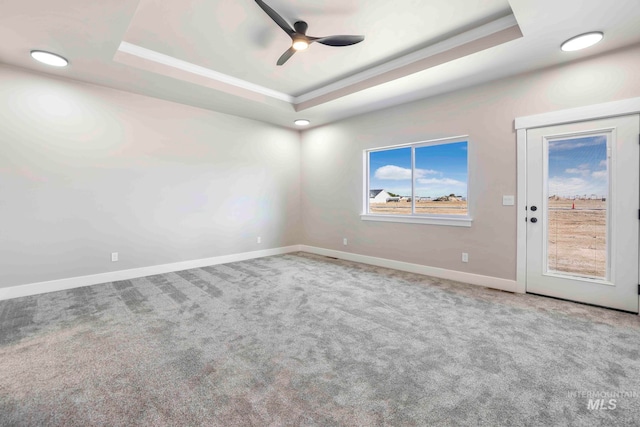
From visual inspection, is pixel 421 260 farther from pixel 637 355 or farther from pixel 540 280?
pixel 637 355

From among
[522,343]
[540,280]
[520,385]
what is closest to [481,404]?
[520,385]

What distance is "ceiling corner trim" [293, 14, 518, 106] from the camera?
8.86 ft

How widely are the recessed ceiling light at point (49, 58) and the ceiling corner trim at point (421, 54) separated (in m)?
2.99

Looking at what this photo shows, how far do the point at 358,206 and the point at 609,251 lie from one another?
3.24 meters

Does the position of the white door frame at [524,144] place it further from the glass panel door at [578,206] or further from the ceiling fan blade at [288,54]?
the ceiling fan blade at [288,54]

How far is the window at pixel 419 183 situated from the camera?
13.3 feet

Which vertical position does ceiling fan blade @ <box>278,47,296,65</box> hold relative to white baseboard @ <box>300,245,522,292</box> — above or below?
above

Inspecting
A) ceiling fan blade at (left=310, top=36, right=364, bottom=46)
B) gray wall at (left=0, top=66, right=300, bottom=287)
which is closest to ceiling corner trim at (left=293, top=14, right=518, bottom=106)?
ceiling fan blade at (left=310, top=36, right=364, bottom=46)

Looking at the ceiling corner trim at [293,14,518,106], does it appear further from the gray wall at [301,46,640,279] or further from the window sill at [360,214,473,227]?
the window sill at [360,214,473,227]

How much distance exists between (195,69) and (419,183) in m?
3.58

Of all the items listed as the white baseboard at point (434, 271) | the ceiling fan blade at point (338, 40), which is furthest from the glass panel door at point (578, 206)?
the ceiling fan blade at point (338, 40)

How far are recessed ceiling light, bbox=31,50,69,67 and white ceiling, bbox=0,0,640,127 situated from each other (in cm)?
8

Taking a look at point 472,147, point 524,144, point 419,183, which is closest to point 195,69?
point 419,183

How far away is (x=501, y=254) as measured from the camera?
11.7 feet
